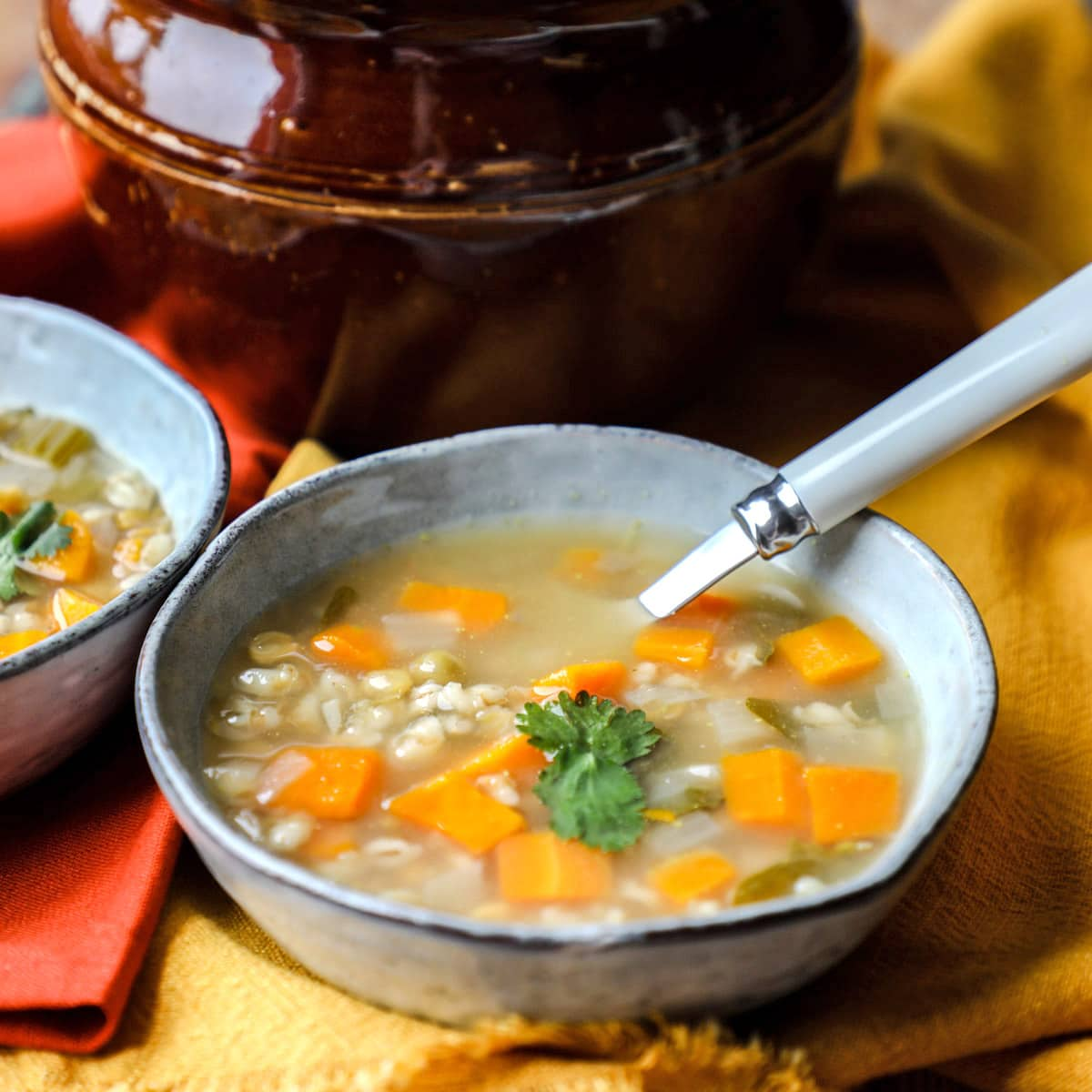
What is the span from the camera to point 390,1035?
1407 mm

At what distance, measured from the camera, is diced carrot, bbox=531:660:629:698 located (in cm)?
166

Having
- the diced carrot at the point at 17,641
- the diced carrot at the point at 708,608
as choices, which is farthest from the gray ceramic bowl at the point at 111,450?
the diced carrot at the point at 708,608

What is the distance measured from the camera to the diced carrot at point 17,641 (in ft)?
5.62

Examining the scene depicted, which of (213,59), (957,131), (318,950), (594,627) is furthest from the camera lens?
(957,131)

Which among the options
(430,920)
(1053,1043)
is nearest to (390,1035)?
(430,920)

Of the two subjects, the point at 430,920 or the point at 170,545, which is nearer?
the point at 430,920

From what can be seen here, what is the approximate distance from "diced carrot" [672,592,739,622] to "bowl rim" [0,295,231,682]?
0.57 metres

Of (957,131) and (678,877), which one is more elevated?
(678,877)

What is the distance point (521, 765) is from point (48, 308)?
1.11m

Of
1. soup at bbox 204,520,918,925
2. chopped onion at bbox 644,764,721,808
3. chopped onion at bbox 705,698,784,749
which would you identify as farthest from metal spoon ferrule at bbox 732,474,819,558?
chopped onion at bbox 644,764,721,808

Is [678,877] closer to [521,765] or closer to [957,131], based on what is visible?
[521,765]

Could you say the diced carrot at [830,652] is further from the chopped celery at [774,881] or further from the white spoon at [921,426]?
the chopped celery at [774,881]

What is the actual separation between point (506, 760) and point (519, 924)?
12.1 inches

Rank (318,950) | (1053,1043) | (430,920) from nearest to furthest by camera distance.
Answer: (430,920) → (318,950) → (1053,1043)
